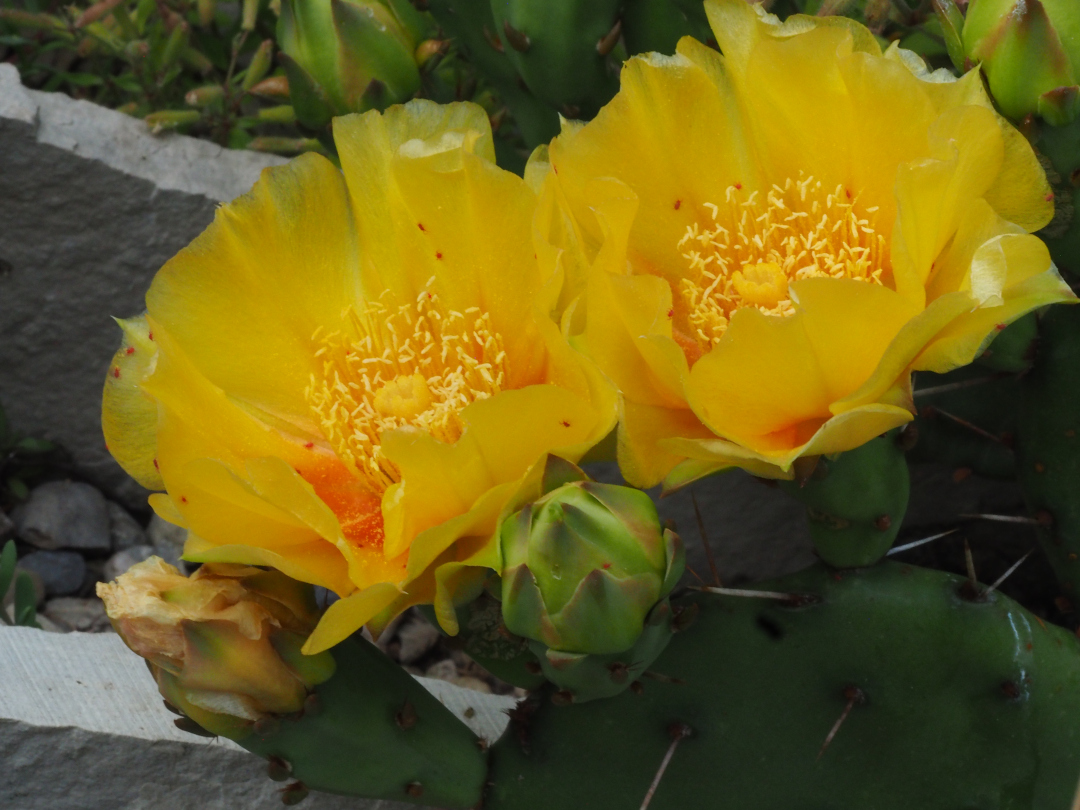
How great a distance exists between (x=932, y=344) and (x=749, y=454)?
0.14 meters

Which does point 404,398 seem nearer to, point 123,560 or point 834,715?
point 834,715

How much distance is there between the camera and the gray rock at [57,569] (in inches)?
64.5

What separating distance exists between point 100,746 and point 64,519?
644 mm

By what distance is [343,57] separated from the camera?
1.11 meters

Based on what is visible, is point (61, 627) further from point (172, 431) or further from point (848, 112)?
point (848, 112)

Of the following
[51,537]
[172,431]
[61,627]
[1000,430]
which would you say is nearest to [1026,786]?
[1000,430]

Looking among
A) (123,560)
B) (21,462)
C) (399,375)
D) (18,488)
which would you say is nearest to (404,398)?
(399,375)

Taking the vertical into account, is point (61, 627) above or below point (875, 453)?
below

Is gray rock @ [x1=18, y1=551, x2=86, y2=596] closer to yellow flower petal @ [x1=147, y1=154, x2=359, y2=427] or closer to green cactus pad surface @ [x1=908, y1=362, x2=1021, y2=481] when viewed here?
yellow flower petal @ [x1=147, y1=154, x2=359, y2=427]

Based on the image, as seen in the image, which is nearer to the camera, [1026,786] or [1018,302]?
[1018,302]

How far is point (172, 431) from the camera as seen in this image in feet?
2.62

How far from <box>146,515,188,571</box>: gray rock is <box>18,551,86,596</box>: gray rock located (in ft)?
0.36

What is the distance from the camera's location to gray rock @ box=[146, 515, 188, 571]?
5.65 feet

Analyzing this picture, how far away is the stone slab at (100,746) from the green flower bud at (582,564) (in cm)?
58
